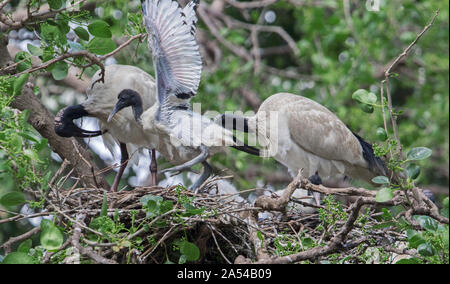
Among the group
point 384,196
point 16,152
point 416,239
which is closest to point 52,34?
point 16,152

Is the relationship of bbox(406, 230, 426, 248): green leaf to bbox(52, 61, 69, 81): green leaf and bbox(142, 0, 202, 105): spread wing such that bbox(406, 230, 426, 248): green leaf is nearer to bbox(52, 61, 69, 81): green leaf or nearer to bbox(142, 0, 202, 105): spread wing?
bbox(142, 0, 202, 105): spread wing

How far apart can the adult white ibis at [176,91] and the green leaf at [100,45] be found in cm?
33

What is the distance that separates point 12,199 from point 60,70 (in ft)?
2.80

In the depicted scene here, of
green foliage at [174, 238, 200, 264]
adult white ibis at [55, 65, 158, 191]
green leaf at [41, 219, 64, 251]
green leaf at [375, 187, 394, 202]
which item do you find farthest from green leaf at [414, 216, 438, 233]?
adult white ibis at [55, 65, 158, 191]

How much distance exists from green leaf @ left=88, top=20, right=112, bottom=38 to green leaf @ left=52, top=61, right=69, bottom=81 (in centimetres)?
23

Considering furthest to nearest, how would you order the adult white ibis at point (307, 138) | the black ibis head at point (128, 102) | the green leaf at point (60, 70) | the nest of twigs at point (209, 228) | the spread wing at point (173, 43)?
the adult white ibis at point (307, 138), the black ibis head at point (128, 102), the spread wing at point (173, 43), the green leaf at point (60, 70), the nest of twigs at point (209, 228)

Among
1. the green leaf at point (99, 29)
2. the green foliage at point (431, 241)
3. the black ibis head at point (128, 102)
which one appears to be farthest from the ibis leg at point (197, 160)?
the green foliage at point (431, 241)

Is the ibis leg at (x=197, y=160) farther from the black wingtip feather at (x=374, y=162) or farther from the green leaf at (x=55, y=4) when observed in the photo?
the black wingtip feather at (x=374, y=162)

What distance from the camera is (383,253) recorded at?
9.81 ft

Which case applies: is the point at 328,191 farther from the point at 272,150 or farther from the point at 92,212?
the point at 272,150

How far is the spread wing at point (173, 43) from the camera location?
3590 mm

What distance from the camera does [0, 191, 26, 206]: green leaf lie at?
8.54 feet

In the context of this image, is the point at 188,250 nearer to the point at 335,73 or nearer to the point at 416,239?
the point at 416,239
